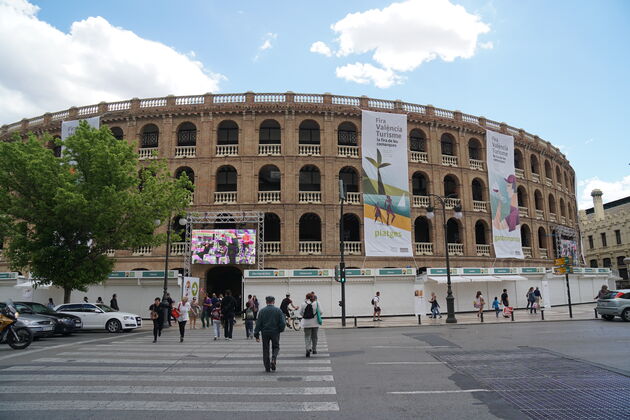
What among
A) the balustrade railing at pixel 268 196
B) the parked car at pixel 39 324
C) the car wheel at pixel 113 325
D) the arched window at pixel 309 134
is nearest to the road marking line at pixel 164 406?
the parked car at pixel 39 324

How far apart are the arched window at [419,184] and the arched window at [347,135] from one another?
5.76 m

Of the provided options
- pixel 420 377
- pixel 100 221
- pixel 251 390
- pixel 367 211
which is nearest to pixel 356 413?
pixel 251 390

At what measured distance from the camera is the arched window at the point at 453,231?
34.0 meters

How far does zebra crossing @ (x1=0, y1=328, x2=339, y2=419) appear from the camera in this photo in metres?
6.37

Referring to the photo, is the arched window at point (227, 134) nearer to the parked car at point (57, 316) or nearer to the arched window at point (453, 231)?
the parked car at point (57, 316)

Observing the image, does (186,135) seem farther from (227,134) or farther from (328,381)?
(328,381)

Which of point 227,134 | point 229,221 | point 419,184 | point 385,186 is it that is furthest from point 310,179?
point 419,184

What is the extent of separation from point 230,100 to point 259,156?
4974 mm

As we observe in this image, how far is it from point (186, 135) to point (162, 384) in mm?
27476

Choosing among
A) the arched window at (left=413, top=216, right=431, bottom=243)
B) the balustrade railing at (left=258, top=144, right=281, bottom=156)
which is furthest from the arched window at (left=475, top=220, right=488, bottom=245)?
the balustrade railing at (left=258, top=144, right=281, bottom=156)

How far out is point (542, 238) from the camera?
39.3 meters

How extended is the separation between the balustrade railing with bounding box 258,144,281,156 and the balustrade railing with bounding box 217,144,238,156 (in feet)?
5.73

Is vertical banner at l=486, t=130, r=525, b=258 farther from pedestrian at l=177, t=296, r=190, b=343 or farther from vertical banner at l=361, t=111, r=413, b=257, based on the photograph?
pedestrian at l=177, t=296, r=190, b=343

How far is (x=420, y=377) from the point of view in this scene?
842cm
